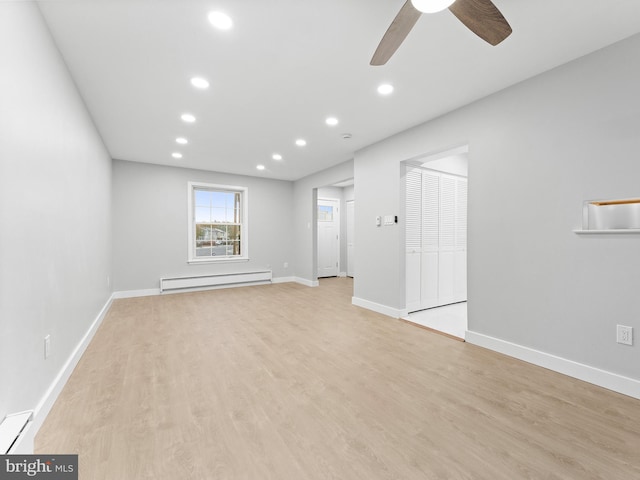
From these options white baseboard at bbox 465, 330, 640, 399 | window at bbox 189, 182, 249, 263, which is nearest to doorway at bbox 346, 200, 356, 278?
window at bbox 189, 182, 249, 263

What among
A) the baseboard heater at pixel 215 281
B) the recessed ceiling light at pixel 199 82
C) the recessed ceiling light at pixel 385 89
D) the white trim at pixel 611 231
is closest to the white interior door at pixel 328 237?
the baseboard heater at pixel 215 281

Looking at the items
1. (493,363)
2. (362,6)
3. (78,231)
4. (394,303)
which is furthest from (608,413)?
(78,231)

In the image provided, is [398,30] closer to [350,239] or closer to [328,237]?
[328,237]

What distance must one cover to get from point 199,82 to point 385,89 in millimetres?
1758

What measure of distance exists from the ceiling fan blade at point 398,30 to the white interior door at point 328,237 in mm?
6187

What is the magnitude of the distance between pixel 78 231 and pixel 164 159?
307cm

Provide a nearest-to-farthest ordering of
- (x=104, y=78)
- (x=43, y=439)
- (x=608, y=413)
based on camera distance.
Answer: (x=43, y=439) < (x=608, y=413) < (x=104, y=78)

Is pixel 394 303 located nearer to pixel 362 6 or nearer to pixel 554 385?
pixel 554 385

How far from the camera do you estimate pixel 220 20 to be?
185 cm

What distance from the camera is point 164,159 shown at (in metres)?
5.26

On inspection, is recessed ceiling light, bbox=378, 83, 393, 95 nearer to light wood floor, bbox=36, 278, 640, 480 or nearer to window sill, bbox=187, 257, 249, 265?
light wood floor, bbox=36, 278, 640, 480

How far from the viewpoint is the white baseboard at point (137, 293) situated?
5.30 meters

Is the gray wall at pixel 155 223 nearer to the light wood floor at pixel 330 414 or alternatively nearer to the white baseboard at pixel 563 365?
the light wood floor at pixel 330 414

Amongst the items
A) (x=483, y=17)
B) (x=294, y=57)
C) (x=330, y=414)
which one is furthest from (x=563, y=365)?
(x=294, y=57)
